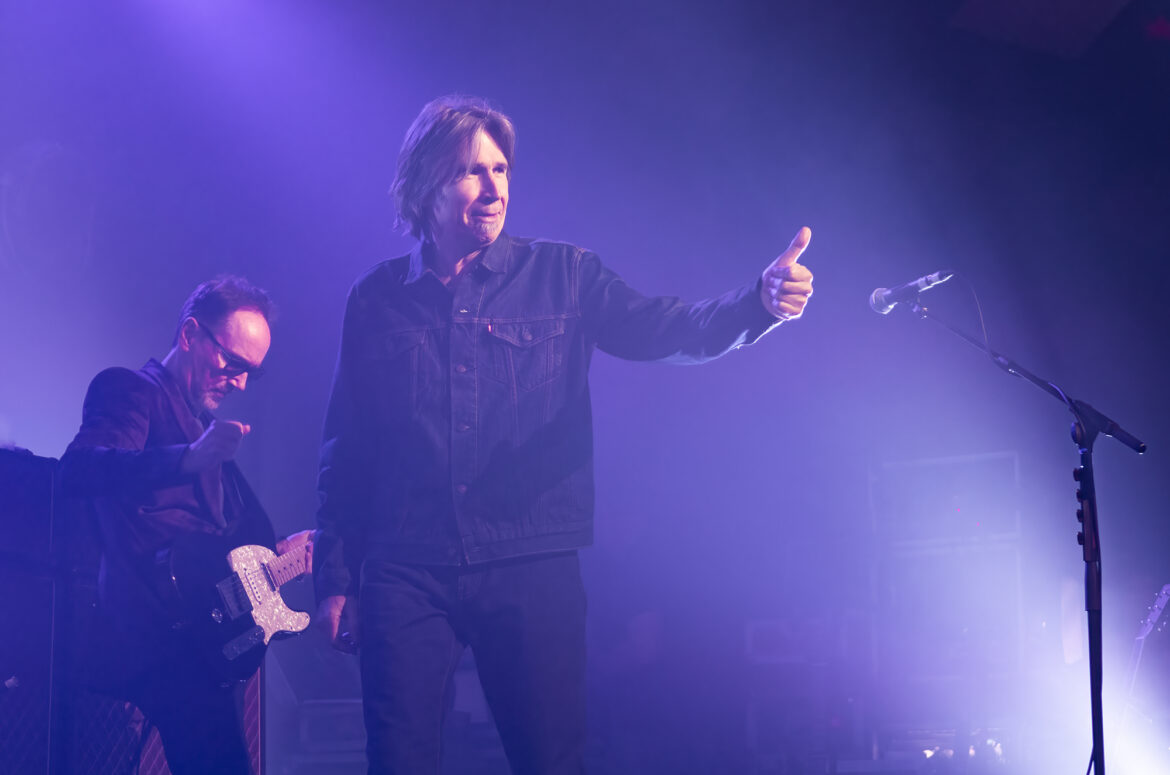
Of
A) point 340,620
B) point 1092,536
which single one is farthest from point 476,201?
point 1092,536

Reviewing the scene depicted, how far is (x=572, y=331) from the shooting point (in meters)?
2.40

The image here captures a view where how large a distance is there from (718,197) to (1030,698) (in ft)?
12.8

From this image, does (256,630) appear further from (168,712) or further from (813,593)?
(813,593)

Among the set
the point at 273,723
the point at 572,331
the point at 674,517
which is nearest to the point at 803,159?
the point at 674,517

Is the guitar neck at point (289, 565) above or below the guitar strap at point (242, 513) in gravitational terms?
below

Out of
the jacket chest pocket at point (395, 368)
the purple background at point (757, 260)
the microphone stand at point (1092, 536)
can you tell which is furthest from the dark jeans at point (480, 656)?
the purple background at point (757, 260)

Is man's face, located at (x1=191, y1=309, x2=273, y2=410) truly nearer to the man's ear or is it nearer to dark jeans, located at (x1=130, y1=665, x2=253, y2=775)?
the man's ear

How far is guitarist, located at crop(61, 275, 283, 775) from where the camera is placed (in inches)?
125

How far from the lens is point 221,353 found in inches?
155

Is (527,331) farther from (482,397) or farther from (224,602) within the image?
(224,602)

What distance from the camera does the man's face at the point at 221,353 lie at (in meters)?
3.95

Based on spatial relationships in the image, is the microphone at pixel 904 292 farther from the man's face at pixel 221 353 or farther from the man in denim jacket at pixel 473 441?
the man's face at pixel 221 353

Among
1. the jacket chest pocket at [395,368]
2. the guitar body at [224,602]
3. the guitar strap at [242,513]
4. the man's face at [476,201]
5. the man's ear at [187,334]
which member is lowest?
the guitar body at [224,602]

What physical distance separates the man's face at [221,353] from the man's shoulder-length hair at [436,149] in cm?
166
